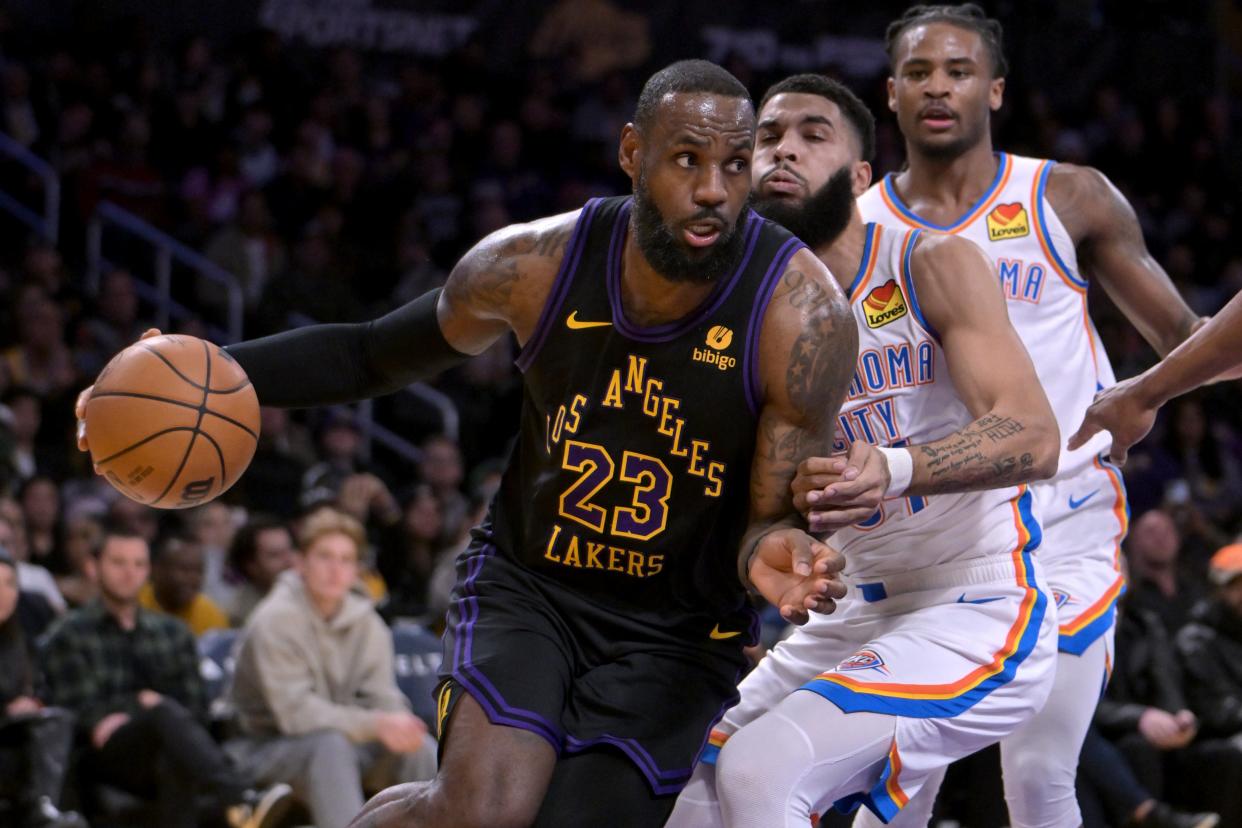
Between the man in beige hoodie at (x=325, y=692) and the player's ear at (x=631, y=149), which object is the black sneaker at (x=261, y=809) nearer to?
the man in beige hoodie at (x=325, y=692)

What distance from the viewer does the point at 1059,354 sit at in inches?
192

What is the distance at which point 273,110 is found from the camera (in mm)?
13336

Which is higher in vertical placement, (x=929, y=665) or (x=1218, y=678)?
(x=929, y=665)

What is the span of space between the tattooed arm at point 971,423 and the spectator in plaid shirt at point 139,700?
13.2 feet

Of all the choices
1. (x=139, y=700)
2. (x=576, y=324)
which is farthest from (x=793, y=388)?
(x=139, y=700)

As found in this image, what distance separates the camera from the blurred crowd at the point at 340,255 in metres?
8.67

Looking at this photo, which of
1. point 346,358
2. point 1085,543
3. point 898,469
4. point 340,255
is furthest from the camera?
point 340,255

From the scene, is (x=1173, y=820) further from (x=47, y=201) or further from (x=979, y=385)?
(x=47, y=201)

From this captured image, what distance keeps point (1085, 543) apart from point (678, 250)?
1.81 meters

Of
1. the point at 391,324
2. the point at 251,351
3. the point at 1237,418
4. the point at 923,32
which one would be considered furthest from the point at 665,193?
the point at 1237,418

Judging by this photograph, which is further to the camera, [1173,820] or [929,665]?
[1173,820]

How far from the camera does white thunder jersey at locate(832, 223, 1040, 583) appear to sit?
13.8ft

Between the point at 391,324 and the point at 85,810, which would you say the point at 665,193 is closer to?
the point at 391,324

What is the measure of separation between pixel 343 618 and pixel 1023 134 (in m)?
10.5
